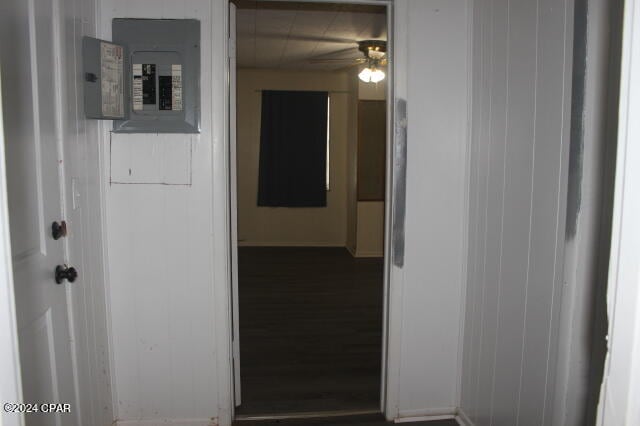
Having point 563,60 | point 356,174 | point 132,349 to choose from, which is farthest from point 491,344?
point 356,174

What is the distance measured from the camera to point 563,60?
164 centimetres

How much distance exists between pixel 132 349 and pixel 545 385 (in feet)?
5.93

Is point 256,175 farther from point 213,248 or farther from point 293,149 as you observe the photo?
point 213,248

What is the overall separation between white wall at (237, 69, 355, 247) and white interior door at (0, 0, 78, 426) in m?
5.39

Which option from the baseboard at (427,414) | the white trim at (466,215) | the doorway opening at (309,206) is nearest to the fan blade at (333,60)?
the doorway opening at (309,206)

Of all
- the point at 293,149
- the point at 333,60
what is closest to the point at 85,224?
the point at 333,60

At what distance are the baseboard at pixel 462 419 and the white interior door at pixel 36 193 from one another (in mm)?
1776

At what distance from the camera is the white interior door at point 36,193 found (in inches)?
57.2

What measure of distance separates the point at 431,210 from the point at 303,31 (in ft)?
9.61

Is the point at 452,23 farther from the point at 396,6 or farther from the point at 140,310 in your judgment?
the point at 140,310

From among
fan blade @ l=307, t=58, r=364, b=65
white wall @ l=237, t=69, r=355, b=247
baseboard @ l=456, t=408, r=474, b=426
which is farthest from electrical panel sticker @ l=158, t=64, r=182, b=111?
white wall @ l=237, t=69, r=355, b=247

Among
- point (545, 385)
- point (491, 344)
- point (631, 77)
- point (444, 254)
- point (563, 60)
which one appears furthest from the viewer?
point (444, 254)

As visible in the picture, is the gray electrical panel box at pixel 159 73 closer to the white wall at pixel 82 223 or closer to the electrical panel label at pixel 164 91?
the electrical panel label at pixel 164 91

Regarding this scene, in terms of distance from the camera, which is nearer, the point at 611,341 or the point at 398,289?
the point at 611,341
